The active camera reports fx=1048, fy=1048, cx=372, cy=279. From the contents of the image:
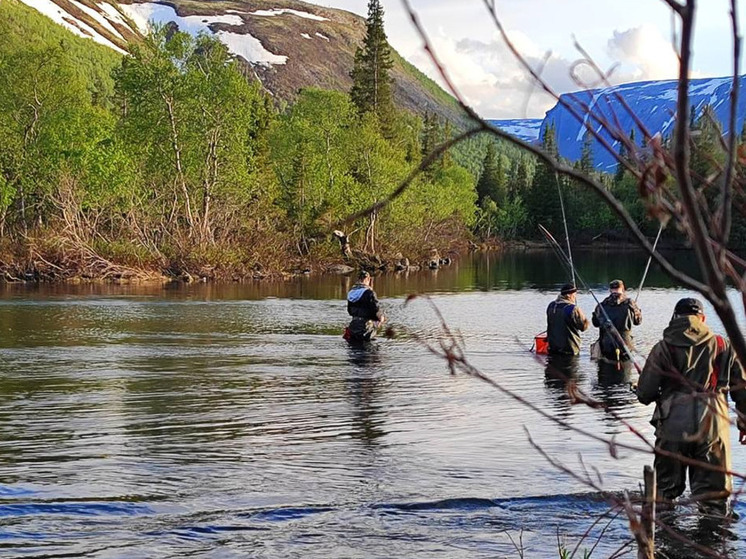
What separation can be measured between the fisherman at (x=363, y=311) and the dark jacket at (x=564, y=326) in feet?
10.9

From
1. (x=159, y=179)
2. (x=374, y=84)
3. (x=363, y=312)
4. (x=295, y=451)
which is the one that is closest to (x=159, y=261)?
(x=159, y=179)

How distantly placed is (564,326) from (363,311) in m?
4.23

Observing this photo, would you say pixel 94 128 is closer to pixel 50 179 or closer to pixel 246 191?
pixel 50 179

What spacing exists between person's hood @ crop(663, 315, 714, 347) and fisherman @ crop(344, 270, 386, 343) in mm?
11973

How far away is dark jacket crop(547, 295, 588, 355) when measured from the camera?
61.3 feet

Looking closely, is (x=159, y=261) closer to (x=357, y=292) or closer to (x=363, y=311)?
(x=363, y=311)

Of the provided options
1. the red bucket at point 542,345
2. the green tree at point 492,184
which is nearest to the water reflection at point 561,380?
the red bucket at point 542,345

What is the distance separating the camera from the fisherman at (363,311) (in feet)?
67.3

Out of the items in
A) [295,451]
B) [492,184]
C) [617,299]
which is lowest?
[295,451]

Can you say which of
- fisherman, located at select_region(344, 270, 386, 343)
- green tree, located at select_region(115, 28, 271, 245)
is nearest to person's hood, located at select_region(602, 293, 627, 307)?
fisherman, located at select_region(344, 270, 386, 343)

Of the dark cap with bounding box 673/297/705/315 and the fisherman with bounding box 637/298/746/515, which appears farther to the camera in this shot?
the dark cap with bounding box 673/297/705/315

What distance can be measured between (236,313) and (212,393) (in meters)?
15.0

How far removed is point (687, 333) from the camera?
8.22 metres

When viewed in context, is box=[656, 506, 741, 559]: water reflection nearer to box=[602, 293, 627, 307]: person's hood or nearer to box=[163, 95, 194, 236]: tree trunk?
box=[602, 293, 627, 307]: person's hood
